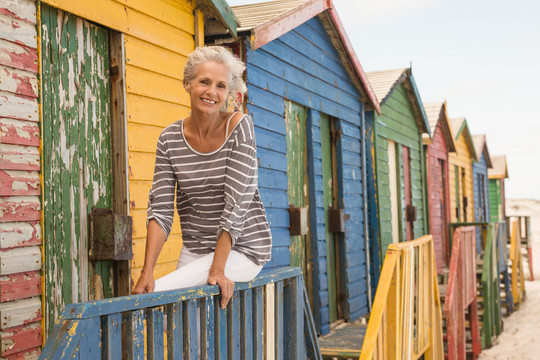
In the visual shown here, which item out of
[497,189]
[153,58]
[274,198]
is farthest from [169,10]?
[497,189]

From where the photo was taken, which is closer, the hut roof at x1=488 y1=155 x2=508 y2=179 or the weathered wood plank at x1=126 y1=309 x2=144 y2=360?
the weathered wood plank at x1=126 y1=309 x2=144 y2=360

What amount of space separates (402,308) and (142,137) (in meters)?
2.57

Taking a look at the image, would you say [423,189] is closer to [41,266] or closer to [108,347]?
[41,266]

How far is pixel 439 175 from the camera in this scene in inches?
595

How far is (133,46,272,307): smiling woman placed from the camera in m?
2.67

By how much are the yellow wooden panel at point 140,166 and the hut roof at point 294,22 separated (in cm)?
162

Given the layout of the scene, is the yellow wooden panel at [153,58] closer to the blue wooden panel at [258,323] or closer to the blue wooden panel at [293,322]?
the blue wooden panel at [293,322]

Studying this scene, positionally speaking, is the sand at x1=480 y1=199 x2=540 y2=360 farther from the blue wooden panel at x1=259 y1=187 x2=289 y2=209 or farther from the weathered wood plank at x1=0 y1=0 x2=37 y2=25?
the weathered wood plank at x1=0 y1=0 x2=37 y2=25

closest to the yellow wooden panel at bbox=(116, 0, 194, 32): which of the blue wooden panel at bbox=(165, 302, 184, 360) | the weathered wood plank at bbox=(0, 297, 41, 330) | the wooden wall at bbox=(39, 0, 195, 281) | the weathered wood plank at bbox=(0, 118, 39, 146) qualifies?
the wooden wall at bbox=(39, 0, 195, 281)

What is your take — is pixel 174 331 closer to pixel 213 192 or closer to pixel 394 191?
pixel 213 192

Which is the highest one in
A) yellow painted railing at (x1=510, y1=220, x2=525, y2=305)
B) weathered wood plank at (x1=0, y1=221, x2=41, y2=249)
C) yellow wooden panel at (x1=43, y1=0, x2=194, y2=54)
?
yellow wooden panel at (x1=43, y1=0, x2=194, y2=54)

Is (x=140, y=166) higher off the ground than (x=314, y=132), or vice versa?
(x=314, y=132)

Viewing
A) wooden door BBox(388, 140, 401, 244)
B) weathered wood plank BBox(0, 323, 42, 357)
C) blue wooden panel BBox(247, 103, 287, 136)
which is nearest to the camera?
weathered wood plank BBox(0, 323, 42, 357)

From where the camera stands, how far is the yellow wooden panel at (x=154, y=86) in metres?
4.41
